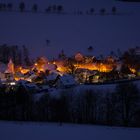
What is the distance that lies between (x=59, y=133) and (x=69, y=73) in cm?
2869

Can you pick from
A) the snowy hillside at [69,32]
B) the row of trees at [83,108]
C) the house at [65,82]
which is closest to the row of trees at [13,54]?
the snowy hillside at [69,32]

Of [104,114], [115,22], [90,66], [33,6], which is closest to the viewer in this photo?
[104,114]

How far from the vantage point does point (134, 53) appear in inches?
1821

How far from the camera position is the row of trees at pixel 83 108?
20.1 metres

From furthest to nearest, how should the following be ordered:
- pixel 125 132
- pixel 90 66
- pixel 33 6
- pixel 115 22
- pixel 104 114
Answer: pixel 33 6, pixel 115 22, pixel 90 66, pixel 104 114, pixel 125 132

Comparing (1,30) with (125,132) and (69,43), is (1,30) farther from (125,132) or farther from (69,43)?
(125,132)

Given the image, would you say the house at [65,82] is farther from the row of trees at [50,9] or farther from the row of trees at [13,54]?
the row of trees at [50,9]

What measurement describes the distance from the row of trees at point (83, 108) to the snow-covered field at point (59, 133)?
281 inches

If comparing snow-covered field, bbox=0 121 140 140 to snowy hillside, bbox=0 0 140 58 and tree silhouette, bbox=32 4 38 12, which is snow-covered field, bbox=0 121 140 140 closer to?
snowy hillside, bbox=0 0 140 58

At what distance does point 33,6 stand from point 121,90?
55632 millimetres

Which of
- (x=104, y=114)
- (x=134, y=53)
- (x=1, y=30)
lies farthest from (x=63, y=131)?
(x=1, y=30)

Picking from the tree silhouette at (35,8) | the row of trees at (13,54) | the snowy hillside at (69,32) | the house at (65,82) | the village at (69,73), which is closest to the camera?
the house at (65,82)

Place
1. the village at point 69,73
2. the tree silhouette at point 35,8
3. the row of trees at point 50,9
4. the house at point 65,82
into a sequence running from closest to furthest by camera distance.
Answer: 1. the house at point 65,82
2. the village at point 69,73
3. the row of trees at point 50,9
4. the tree silhouette at point 35,8

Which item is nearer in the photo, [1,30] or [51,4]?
[1,30]
